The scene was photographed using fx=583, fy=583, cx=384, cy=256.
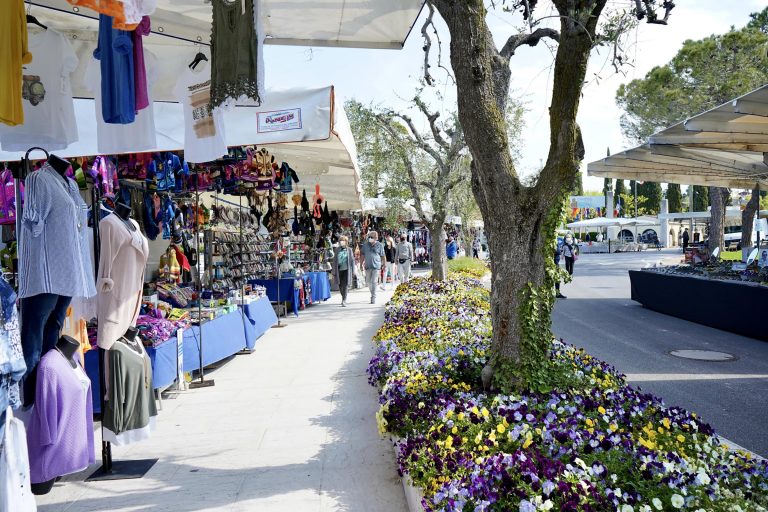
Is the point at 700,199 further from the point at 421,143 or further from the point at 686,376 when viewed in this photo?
the point at 686,376

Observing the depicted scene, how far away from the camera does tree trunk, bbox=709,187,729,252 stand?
64.3ft

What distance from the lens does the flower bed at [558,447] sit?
258cm

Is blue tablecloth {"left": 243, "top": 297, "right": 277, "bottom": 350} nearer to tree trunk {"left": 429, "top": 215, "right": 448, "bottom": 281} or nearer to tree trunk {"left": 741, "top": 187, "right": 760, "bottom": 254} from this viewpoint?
tree trunk {"left": 429, "top": 215, "right": 448, "bottom": 281}

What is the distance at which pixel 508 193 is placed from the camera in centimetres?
436

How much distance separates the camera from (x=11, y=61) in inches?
111

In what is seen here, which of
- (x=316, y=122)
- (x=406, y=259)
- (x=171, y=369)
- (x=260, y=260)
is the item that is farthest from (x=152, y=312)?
(x=406, y=259)

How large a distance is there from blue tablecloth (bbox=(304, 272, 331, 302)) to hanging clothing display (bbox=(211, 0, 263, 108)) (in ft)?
36.1

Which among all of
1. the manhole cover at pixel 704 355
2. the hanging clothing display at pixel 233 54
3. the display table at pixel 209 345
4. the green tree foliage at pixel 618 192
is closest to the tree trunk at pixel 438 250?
the display table at pixel 209 345

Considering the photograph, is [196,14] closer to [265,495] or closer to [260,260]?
[265,495]

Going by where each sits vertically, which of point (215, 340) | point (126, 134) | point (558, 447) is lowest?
point (215, 340)

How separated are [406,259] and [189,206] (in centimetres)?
986

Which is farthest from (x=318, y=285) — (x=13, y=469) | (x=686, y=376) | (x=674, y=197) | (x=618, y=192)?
(x=618, y=192)

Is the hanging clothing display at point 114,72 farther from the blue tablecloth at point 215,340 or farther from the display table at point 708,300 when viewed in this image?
the display table at point 708,300

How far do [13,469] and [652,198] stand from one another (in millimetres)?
80078
